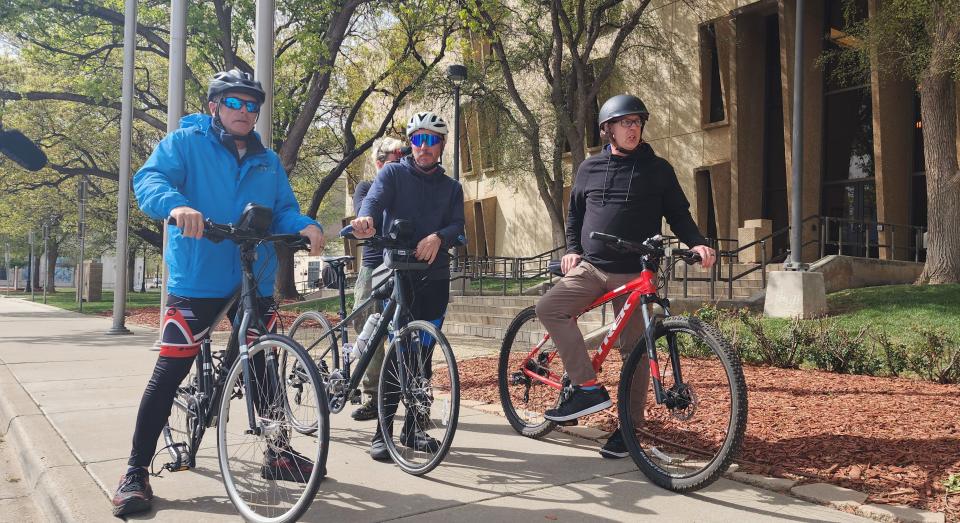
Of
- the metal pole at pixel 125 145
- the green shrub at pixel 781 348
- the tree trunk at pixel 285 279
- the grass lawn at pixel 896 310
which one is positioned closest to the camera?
the green shrub at pixel 781 348

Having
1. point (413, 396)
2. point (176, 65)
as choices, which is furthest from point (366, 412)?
point (176, 65)

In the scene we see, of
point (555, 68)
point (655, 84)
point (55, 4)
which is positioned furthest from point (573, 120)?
point (55, 4)

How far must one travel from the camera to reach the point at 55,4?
17.4 meters

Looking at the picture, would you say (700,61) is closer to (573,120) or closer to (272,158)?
(573,120)

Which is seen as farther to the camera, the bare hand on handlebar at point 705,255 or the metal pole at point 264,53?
the metal pole at point 264,53

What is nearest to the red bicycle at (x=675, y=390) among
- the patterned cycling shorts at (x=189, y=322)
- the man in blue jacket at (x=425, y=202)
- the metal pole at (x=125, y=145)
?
the man in blue jacket at (x=425, y=202)

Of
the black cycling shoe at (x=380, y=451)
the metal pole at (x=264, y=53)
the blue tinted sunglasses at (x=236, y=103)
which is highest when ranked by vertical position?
the metal pole at (x=264, y=53)

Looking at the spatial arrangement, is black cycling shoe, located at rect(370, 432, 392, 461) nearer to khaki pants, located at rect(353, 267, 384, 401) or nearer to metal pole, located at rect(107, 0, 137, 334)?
khaki pants, located at rect(353, 267, 384, 401)

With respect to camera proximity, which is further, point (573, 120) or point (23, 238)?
point (23, 238)

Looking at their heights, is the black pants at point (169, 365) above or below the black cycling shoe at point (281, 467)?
above

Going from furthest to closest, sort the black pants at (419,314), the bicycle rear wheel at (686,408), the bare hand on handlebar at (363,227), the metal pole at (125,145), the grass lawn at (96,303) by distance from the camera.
A: the grass lawn at (96,303), the metal pole at (125,145), the bare hand on handlebar at (363,227), the black pants at (419,314), the bicycle rear wheel at (686,408)

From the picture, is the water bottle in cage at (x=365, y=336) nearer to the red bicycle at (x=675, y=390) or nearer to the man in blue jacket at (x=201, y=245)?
the man in blue jacket at (x=201, y=245)

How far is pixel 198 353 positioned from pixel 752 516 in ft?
9.06

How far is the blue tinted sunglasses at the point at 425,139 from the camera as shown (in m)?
4.59
